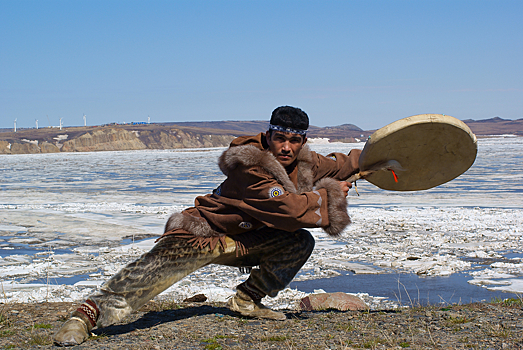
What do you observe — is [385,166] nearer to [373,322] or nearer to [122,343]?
[373,322]

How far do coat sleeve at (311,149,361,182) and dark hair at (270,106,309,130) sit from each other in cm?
36

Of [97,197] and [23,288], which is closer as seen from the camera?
[23,288]

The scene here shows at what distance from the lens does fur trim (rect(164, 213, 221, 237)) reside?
3.36m

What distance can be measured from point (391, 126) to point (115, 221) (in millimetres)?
6673

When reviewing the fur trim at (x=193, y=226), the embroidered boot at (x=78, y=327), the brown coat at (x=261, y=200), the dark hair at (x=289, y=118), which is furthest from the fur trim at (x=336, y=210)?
the embroidered boot at (x=78, y=327)

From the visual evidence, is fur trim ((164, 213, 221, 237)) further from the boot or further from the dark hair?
the dark hair

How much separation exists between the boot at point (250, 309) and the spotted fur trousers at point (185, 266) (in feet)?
0.22

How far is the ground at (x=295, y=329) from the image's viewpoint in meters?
2.97

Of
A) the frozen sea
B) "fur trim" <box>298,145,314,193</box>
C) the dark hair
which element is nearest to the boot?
"fur trim" <box>298,145,314,193</box>

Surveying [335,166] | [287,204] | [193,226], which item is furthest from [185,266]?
[335,166]

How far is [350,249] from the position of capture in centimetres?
673

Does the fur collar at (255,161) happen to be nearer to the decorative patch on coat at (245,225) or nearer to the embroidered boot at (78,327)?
the decorative patch on coat at (245,225)

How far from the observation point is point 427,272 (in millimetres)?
5551

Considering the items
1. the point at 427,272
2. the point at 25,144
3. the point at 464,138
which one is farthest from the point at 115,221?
the point at 25,144
